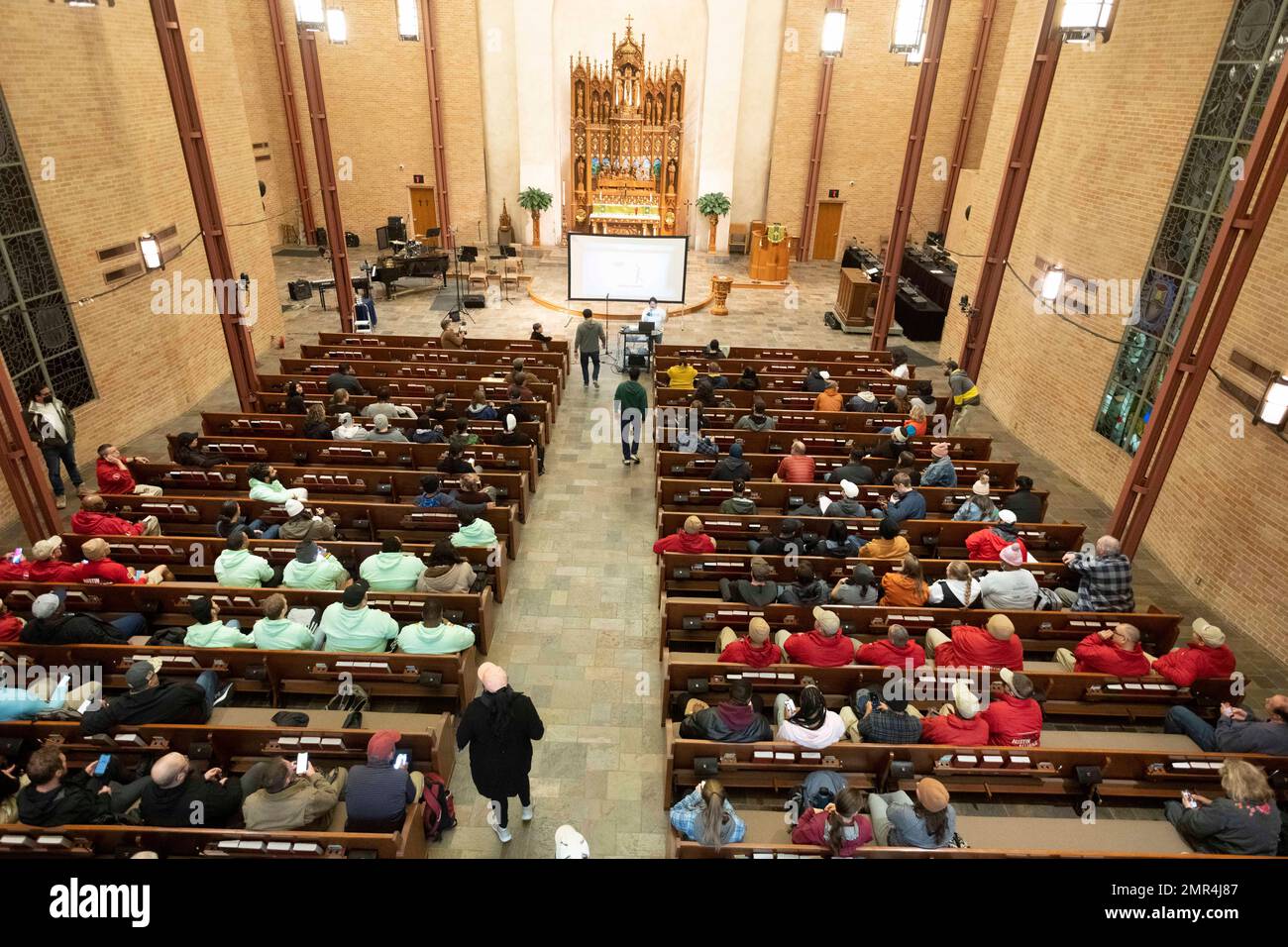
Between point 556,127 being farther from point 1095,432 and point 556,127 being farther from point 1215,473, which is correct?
point 1215,473

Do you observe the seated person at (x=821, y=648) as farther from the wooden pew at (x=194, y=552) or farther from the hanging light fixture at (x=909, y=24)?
the hanging light fixture at (x=909, y=24)

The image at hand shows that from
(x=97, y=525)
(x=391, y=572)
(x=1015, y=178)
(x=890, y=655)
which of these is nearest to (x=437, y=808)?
(x=391, y=572)

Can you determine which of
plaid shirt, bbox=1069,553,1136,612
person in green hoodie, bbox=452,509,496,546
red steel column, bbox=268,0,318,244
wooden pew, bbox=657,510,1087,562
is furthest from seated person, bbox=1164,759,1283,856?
red steel column, bbox=268,0,318,244

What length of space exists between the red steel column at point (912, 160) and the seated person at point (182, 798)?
13.1 m

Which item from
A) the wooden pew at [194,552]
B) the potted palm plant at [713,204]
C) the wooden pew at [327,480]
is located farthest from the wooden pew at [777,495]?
the potted palm plant at [713,204]

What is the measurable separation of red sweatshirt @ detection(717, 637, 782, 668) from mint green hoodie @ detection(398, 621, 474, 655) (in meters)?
2.13

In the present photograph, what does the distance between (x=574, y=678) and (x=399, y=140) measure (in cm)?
2031

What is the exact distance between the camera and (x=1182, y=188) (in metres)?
9.33

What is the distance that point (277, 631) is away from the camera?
5.77 meters

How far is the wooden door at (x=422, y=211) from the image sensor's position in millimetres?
22500

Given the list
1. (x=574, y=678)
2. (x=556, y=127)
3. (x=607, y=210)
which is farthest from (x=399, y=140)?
(x=574, y=678)

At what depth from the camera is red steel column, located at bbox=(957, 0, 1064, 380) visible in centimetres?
1037

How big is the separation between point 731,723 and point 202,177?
10553 mm

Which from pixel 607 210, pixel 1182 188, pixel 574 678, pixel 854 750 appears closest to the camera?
pixel 854 750
